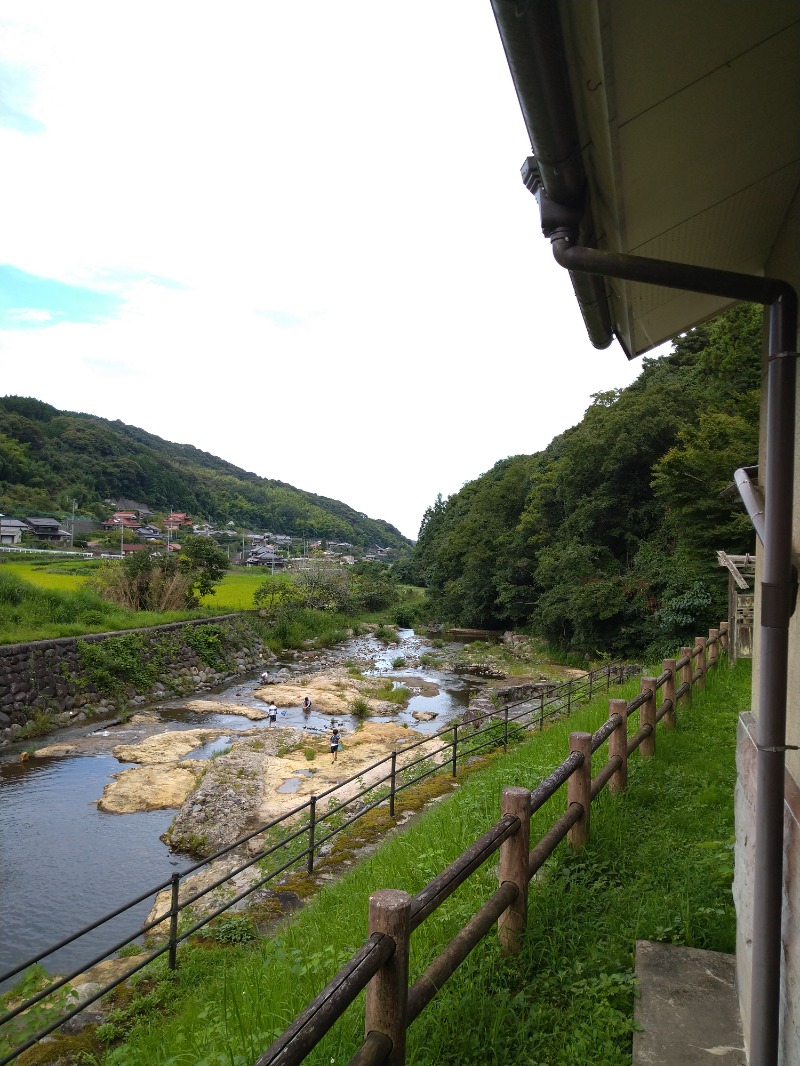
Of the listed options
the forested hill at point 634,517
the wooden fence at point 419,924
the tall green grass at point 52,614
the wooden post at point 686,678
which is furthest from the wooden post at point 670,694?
the tall green grass at point 52,614

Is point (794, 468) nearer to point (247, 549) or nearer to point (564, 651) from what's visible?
point (564, 651)

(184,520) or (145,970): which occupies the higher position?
(184,520)

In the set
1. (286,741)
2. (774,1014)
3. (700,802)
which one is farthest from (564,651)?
(774,1014)

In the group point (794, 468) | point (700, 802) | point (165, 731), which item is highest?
point (794, 468)

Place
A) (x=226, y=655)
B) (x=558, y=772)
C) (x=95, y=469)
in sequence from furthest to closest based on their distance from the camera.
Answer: (x=95, y=469), (x=226, y=655), (x=558, y=772)

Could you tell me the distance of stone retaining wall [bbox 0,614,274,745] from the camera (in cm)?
1612

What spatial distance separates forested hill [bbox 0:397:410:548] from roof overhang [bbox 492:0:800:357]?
73.0m

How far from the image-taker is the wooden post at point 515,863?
133 inches

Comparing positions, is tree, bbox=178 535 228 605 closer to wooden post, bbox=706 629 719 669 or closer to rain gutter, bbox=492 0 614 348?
wooden post, bbox=706 629 719 669

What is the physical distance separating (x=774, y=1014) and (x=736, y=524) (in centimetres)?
1617

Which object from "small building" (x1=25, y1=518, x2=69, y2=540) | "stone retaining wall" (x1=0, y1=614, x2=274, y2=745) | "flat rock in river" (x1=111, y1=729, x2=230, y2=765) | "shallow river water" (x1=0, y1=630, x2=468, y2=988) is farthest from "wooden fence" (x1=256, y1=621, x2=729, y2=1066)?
"small building" (x1=25, y1=518, x2=69, y2=540)

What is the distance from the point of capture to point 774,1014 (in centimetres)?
204

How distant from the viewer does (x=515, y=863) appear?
340cm

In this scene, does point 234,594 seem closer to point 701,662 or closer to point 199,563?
point 199,563
